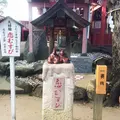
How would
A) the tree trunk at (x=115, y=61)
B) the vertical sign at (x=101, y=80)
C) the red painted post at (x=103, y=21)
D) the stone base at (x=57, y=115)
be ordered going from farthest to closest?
the red painted post at (x=103, y=21) → the tree trunk at (x=115, y=61) → the stone base at (x=57, y=115) → the vertical sign at (x=101, y=80)

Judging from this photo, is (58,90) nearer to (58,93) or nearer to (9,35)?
(58,93)

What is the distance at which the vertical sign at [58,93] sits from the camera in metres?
4.47

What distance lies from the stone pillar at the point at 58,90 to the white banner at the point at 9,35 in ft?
2.72

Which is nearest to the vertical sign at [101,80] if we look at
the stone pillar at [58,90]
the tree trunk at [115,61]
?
the stone pillar at [58,90]

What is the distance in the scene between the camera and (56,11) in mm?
4695

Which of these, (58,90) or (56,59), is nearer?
(58,90)

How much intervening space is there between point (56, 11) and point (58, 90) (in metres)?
1.67

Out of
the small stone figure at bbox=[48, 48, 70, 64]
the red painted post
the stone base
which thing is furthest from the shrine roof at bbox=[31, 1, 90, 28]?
the red painted post

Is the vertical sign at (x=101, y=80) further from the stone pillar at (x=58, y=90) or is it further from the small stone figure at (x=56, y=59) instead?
the small stone figure at (x=56, y=59)

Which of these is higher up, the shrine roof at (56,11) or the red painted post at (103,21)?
the red painted post at (103,21)

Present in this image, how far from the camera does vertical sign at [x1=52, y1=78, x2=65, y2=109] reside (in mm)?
4468

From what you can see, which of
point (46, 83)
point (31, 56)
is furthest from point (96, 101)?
point (31, 56)

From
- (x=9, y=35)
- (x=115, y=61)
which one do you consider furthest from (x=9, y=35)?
(x=115, y=61)

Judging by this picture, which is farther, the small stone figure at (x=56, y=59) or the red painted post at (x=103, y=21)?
the red painted post at (x=103, y=21)
